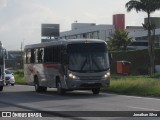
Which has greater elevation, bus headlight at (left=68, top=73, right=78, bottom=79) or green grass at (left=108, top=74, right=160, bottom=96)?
bus headlight at (left=68, top=73, right=78, bottom=79)

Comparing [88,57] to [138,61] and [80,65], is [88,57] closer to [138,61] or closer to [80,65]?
[80,65]

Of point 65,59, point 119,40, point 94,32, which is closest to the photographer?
point 65,59

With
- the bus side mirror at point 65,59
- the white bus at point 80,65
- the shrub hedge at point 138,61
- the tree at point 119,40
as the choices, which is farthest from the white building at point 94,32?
the bus side mirror at point 65,59

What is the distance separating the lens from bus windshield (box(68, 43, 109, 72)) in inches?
1117

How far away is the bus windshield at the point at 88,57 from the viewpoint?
28.4 meters

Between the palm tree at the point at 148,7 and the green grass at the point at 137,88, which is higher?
the palm tree at the point at 148,7

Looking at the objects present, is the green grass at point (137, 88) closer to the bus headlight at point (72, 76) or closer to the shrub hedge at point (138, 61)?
the bus headlight at point (72, 76)

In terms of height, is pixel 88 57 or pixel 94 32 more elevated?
pixel 94 32

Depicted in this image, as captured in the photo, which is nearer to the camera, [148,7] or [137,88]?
[137,88]

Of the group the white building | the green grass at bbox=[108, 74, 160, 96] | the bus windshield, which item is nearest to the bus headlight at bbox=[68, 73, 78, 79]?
the bus windshield

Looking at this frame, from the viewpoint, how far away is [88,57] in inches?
1123

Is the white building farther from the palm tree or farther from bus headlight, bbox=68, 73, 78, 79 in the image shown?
bus headlight, bbox=68, 73, 78, 79

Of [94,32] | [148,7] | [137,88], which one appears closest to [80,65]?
[137,88]

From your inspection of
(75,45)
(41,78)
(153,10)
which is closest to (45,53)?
(41,78)
